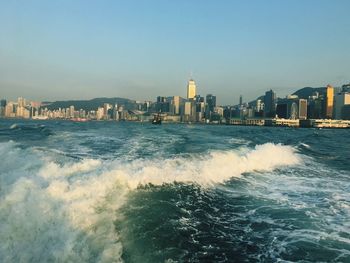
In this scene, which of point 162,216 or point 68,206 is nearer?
point 68,206

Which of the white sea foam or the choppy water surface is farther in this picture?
the choppy water surface

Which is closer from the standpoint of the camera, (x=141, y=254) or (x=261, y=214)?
(x=141, y=254)

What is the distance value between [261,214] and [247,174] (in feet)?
23.7

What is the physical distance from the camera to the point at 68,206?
877 centimetres

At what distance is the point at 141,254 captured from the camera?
7270 mm

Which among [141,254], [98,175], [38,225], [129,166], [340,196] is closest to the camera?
[141,254]

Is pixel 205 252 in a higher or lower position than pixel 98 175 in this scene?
lower

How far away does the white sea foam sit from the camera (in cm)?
706

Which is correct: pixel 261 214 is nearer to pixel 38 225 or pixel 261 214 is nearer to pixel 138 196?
pixel 138 196

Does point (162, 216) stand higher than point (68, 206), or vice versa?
point (68, 206)

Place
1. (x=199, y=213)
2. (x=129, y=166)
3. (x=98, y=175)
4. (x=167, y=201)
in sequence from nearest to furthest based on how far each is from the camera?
(x=199, y=213) → (x=167, y=201) → (x=98, y=175) → (x=129, y=166)

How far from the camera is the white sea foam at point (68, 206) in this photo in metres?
7.06

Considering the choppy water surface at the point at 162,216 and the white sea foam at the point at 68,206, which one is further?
the choppy water surface at the point at 162,216

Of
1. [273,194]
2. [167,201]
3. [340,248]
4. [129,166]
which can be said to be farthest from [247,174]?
[340,248]
